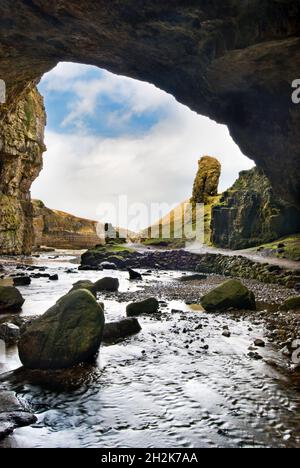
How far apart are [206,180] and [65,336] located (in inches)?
2940

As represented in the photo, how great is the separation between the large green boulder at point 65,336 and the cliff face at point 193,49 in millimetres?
8237

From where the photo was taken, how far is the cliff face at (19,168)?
52156mm

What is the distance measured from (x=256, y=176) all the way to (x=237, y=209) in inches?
210

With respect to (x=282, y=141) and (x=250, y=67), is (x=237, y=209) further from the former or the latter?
(x=250, y=67)

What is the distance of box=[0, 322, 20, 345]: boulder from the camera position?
329 inches

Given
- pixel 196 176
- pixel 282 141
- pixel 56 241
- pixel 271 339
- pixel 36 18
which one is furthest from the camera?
pixel 56 241

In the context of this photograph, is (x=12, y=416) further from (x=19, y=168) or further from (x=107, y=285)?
(x=19, y=168)

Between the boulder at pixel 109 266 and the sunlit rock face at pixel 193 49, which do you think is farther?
the boulder at pixel 109 266

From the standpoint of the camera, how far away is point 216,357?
734cm

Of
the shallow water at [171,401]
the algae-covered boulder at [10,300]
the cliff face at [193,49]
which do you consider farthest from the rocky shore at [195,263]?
the algae-covered boulder at [10,300]

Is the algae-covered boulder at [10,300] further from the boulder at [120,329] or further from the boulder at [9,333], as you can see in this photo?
the boulder at [120,329]

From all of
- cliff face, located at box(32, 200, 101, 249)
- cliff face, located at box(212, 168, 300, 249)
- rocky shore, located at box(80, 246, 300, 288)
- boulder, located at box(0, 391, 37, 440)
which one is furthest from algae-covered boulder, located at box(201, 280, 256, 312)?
cliff face, located at box(32, 200, 101, 249)

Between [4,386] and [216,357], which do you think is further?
[216,357]

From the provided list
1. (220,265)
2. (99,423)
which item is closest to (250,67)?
(99,423)
